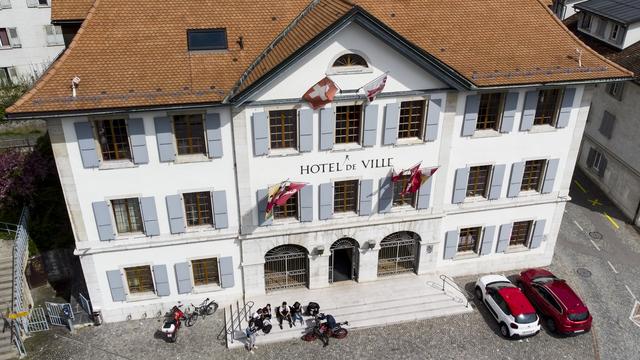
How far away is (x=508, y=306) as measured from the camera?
2636cm

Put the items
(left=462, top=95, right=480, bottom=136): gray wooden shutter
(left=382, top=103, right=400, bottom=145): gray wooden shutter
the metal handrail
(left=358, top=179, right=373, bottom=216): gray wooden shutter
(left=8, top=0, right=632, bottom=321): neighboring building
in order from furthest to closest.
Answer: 1. the metal handrail
2. (left=358, top=179, right=373, bottom=216): gray wooden shutter
3. (left=462, top=95, right=480, bottom=136): gray wooden shutter
4. (left=382, top=103, right=400, bottom=145): gray wooden shutter
5. (left=8, top=0, right=632, bottom=321): neighboring building

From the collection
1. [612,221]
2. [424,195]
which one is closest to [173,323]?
[424,195]

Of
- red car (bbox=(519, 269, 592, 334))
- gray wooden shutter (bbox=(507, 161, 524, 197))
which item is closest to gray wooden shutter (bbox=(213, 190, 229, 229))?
gray wooden shutter (bbox=(507, 161, 524, 197))

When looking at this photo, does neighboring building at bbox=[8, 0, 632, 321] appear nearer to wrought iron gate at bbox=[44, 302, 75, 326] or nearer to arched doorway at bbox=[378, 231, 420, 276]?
arched doorway at bbox=[378, 231, 420, 276]

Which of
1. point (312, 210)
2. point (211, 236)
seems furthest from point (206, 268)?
point (312, 210)

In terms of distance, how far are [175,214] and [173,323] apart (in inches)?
220

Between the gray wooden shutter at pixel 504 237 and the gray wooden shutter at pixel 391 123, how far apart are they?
30.4 feet

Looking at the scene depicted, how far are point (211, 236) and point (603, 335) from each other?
2065 centimetres

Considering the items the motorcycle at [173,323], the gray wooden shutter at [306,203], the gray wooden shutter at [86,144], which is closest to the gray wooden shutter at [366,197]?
the gray wooden shutter at [306,203]

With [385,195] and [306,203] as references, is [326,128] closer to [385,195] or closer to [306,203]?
[306,203]

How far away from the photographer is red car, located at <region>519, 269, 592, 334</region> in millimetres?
25797

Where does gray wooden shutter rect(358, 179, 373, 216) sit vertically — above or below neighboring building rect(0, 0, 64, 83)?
below

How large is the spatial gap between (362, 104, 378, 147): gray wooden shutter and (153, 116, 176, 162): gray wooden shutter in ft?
29.3

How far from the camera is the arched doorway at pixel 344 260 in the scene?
28.2 meters
